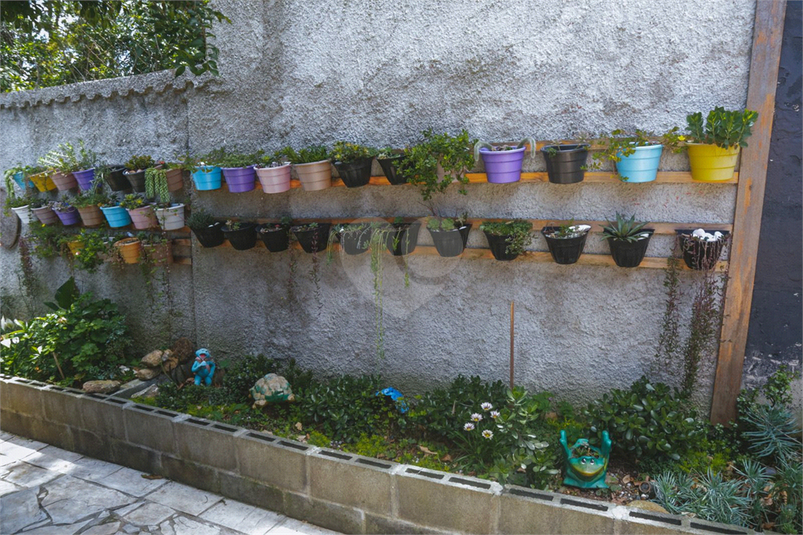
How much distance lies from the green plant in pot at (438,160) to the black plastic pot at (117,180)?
Result: 2745mm

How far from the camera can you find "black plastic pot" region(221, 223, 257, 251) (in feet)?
13.5

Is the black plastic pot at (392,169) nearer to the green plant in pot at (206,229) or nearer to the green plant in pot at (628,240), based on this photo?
the green plant in pot at (628,240)

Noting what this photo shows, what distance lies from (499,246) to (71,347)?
368 cm

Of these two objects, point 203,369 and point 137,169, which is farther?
point 137,169

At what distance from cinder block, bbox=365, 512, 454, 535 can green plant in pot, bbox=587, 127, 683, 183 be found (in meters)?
2.23

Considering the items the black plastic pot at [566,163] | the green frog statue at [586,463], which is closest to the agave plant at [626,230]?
the black plastic pot at [566,163]

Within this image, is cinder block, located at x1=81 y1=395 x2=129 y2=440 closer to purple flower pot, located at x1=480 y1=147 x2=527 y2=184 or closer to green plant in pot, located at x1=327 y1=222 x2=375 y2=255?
green plant in pot, located at x1=327 y1=222 x2=375 y2=255

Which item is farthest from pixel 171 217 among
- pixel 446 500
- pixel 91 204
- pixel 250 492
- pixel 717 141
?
pixel 717 141

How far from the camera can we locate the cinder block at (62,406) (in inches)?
159

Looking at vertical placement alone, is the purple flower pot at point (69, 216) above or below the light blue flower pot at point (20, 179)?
below

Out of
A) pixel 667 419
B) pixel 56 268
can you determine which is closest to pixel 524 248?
pixel 667 419

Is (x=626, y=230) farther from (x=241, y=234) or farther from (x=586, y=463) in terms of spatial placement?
(x=241, y=234)

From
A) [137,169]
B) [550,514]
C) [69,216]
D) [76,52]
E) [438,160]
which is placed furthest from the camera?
[76,52]

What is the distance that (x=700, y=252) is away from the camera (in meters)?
2.96
